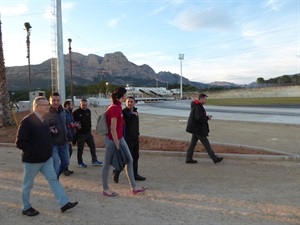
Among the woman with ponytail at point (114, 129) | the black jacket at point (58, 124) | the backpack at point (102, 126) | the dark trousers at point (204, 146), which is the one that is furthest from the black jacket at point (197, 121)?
the black jacket at point (58, 124)

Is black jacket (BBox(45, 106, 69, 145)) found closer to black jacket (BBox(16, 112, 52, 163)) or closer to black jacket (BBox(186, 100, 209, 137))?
black jacket (BBox(16, 112, 52, 163))

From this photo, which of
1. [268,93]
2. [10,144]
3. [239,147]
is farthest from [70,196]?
[268,93]

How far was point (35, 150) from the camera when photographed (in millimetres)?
4605

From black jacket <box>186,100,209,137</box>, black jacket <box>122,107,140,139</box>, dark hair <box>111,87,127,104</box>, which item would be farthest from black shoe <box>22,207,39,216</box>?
black jacket <box>186,100,209,137</box>

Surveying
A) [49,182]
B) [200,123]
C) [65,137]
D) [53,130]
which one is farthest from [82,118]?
[49,182]

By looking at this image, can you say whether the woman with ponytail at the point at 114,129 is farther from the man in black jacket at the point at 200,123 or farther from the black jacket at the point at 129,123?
the man in black jacket at the point at 200,123

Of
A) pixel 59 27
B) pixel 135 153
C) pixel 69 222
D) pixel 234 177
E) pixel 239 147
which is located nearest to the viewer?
pixel 69 222

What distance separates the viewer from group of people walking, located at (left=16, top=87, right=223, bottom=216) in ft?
15.2

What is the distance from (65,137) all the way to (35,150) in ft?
4.77

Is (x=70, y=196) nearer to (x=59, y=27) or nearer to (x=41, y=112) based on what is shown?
(x=41, y=112)

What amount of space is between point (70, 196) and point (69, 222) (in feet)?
4.02

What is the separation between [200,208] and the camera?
201 inches

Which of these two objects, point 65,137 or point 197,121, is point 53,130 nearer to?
point 65,137

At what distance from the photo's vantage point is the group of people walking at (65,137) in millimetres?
4629
